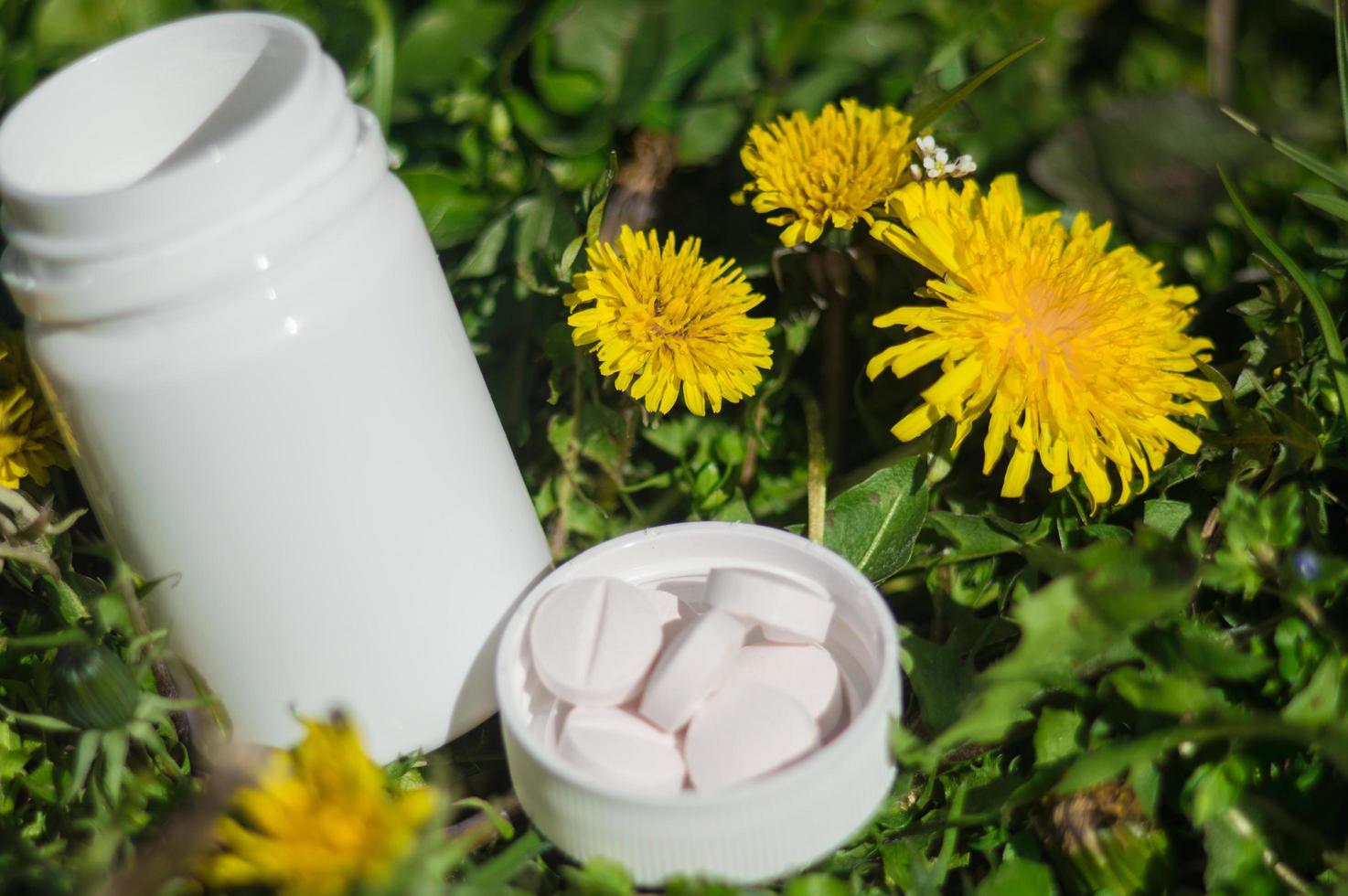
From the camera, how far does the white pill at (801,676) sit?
0.75 m

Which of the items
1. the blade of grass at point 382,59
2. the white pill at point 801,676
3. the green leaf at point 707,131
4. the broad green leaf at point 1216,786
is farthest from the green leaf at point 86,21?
the broad green leaf at point 1216,786

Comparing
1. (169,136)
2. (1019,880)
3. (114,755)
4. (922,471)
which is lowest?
(1019,880)

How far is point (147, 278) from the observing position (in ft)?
2.06

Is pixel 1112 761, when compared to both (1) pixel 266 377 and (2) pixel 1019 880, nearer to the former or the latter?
(2) pixel 1019 880

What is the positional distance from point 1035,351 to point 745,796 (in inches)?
15.0

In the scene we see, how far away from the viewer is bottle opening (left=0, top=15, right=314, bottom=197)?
713 mm

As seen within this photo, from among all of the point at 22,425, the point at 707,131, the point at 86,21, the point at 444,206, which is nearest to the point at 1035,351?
the point at 707,131

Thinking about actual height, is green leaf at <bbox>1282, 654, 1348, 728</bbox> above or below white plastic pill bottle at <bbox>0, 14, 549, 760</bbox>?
below

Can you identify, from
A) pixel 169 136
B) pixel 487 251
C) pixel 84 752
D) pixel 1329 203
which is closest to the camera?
pixel 84 752

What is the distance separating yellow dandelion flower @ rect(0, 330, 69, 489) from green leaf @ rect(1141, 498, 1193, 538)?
32.9 inches

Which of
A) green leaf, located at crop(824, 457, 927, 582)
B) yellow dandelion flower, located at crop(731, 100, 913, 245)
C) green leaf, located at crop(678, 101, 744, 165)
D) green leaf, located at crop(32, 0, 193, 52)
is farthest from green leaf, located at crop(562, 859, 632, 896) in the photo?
green leaf, located at crop(32, 0, 193, 52)

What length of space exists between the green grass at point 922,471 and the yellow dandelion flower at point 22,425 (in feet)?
0.20

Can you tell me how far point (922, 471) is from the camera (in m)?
0.92

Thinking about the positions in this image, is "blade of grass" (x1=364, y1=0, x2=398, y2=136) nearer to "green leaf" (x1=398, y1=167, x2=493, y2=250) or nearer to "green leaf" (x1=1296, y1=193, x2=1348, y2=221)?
"green leaf" (x1=398, y1=167, x2=493, y2=250)
